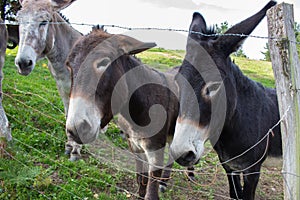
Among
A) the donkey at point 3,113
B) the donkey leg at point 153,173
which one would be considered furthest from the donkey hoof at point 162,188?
the donkey at point 3,113

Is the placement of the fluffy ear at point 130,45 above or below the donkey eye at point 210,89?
above

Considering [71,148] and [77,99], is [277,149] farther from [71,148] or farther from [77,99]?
[71,148]

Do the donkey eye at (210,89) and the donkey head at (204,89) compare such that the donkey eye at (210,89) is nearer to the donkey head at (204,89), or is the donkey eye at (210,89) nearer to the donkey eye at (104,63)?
the donkey head at (204,89)

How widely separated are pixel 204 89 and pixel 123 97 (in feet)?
2.94

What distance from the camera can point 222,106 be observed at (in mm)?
2670

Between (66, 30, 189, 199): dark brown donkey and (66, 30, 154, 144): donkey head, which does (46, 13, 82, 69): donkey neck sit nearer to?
(66, 30, 189, 199): dark brown donkey

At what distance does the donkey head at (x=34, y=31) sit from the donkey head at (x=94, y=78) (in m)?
1.36

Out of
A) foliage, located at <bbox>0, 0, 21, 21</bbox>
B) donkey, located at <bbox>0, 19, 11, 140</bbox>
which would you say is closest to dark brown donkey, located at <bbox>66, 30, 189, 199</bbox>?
donkey, located at <bbox>0, 19, 11, 140</bbox>

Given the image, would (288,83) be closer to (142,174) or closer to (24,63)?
(142,174)

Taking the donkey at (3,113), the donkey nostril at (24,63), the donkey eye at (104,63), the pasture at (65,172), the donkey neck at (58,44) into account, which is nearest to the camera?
the donkey eye at (104,63)

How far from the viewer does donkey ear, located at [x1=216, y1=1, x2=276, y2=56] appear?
2529 mm

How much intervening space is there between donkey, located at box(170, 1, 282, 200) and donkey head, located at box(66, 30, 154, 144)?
494 mm

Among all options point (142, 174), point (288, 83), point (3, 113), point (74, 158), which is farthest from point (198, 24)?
point (3, 113)

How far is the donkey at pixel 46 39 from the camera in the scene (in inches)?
155
